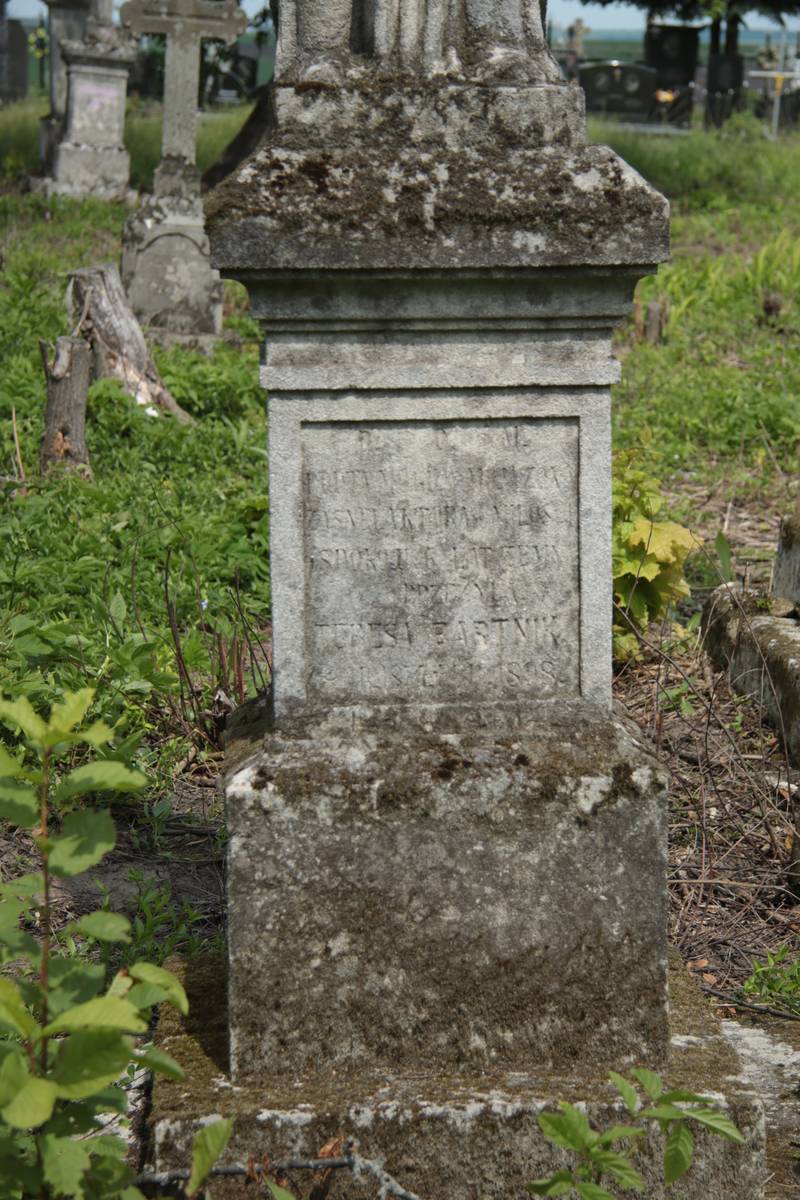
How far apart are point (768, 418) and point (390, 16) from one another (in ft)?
18.5

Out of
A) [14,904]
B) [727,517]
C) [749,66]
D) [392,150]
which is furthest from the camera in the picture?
[749,66]

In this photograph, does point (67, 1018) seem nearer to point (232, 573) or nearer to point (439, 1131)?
point (439, 1131)

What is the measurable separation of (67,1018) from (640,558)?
10.9 feet

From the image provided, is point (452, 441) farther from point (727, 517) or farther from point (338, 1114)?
point (727, 517)

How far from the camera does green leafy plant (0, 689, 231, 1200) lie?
1860mm

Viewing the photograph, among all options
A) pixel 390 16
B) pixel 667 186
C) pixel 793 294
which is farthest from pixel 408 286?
pixel 667 186

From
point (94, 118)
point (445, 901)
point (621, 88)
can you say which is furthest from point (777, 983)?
point (621, 88)

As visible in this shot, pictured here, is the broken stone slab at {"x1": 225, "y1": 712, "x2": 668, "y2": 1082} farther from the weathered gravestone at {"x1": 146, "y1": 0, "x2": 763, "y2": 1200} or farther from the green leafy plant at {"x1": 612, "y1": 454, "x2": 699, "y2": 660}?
the green leafy plant at {"x1": 612, "y1": 454, "x2": 699, "y2": 660}

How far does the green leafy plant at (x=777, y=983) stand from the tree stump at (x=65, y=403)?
14.0ft

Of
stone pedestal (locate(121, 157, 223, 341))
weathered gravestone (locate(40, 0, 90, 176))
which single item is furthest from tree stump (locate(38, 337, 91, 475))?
weathered gravestone (locate(40, 0, 90, 176))

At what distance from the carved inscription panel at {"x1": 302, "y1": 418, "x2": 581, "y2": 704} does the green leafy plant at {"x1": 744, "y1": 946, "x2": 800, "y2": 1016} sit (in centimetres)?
99

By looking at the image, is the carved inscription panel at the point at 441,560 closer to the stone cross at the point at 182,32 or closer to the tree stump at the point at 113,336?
the tree stump at the point at 113,336

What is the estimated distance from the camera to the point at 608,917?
2.56 m

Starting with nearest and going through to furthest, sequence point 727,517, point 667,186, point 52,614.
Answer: point 52,614 → point 727,517 → point 667,186
